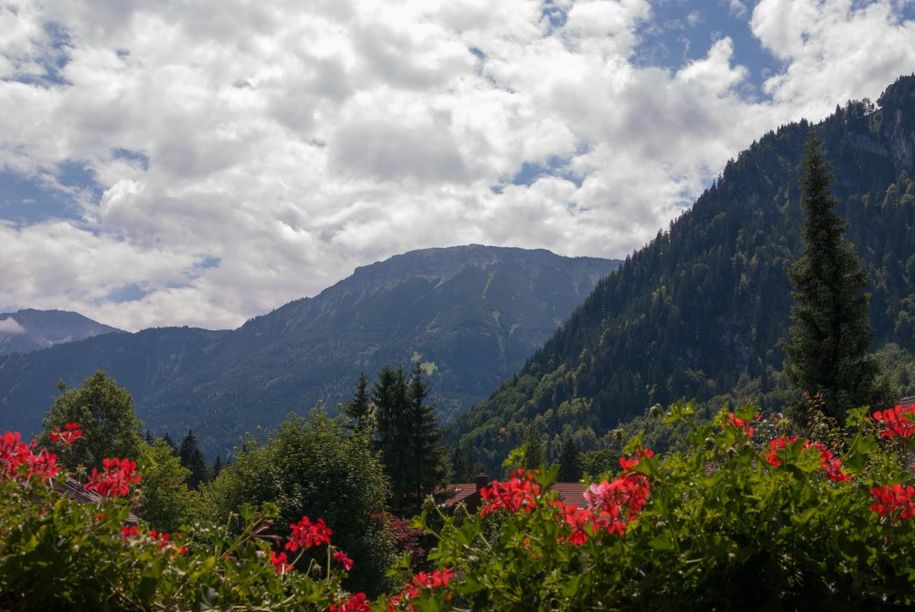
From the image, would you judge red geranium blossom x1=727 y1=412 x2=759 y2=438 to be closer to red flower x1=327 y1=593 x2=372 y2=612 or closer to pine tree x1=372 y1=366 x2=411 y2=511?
red flower x1=327 y1=593 x2=372 y2=612

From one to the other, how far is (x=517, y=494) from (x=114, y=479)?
7.09 feet

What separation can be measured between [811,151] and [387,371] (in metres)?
28.6

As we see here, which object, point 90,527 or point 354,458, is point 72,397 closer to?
point 354,458

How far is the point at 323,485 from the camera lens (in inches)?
746

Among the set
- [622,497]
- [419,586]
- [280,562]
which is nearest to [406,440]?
[280,562]

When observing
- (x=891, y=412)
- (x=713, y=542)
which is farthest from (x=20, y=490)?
(x=891, y=412)

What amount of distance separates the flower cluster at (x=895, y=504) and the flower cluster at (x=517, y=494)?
4.58ft

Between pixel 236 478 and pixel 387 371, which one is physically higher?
pixel 387 371

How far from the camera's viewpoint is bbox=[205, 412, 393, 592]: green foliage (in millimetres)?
18625

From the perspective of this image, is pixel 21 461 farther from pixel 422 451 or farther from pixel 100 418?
pixel 422 451

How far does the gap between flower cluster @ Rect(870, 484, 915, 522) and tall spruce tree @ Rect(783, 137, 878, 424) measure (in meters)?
17.8

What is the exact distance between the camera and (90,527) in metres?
2.83

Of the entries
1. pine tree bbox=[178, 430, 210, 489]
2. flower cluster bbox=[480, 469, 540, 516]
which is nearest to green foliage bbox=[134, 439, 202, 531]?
flower cluster bbox=[480, 469, 540, 516]

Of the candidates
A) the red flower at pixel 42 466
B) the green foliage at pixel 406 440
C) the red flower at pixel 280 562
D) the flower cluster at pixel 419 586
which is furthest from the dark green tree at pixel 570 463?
the red flower at pixel 42 466
